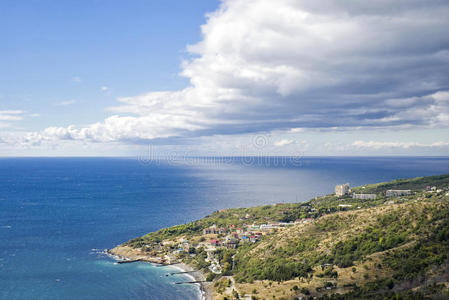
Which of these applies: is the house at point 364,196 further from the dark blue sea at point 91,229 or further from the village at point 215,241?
the dark blue sea at point 91,229

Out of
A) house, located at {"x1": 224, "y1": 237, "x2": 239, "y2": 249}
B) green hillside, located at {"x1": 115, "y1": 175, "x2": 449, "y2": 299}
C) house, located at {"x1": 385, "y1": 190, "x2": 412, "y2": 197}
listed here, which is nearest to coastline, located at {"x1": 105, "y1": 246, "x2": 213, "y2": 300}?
green hillside, located at {"x1": 115, "y1": 175, "x2": 449, "y2": 299}

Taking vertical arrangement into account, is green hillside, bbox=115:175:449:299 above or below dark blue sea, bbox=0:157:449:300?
above

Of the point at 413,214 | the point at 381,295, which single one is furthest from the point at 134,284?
the point at 413,214

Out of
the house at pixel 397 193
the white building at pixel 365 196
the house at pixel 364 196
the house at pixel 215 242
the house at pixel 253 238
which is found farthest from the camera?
the house at pixel 364 196

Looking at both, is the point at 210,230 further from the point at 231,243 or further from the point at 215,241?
the point at 231,243

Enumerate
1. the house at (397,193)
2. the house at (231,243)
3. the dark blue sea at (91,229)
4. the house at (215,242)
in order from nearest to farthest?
1. the dark blue sea at (91,229)
2. the house at (231,243)
3. the house at (215,242)
4. the house at (397,193)

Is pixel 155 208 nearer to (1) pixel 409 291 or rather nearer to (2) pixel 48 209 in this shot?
(2) pixel 48 209

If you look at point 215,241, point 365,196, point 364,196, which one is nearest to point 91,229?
point 215,241

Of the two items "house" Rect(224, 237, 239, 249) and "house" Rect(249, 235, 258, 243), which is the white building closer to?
"house" Rect(249, 235, 258, 243)

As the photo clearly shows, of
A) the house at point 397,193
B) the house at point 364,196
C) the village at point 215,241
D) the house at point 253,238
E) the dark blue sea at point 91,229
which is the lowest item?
the dark blue sea at point 91,229

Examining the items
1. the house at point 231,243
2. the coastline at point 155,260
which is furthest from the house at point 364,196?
the coastline at point 155,260
